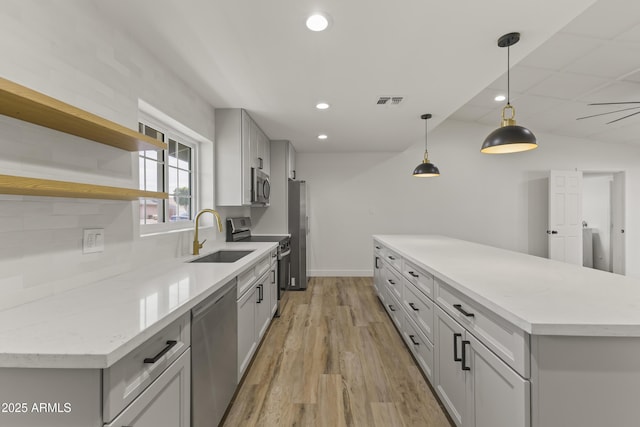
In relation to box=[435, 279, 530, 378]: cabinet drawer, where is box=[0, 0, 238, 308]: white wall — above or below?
above

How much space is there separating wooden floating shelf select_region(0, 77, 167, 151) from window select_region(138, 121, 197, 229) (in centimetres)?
64

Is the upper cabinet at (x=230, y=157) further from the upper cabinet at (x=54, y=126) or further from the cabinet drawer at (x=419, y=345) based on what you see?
the cabinet drawer at (x=419, y=345)

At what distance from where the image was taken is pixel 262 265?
262 centimetres

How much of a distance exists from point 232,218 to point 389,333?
2.26 meters

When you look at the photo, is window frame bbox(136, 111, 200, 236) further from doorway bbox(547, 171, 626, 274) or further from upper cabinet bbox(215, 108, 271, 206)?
doorway bbox(547, 171, 626, 274)

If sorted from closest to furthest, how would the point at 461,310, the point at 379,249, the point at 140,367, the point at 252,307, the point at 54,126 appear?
the point at 140,367 → the point at 54,126 → the point at 461,310 → the point at 252,307 → the point at 379,249

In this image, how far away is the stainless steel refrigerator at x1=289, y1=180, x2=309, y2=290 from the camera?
14.6 feet

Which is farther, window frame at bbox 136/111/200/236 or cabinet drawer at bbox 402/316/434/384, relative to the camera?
window frame at bbox 136/111/200/236

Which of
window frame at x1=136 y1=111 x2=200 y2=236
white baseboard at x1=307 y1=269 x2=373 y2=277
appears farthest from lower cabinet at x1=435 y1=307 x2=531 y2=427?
white baseboard at x1=307 y1=269 x2=373 y2=277

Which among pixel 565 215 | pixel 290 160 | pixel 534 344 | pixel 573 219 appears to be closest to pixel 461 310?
pixel 534 344

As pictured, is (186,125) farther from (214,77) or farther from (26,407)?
(26,407)

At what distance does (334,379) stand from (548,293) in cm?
153

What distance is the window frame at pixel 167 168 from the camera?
2083 millimetres

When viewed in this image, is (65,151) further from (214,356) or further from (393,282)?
(393,282)
